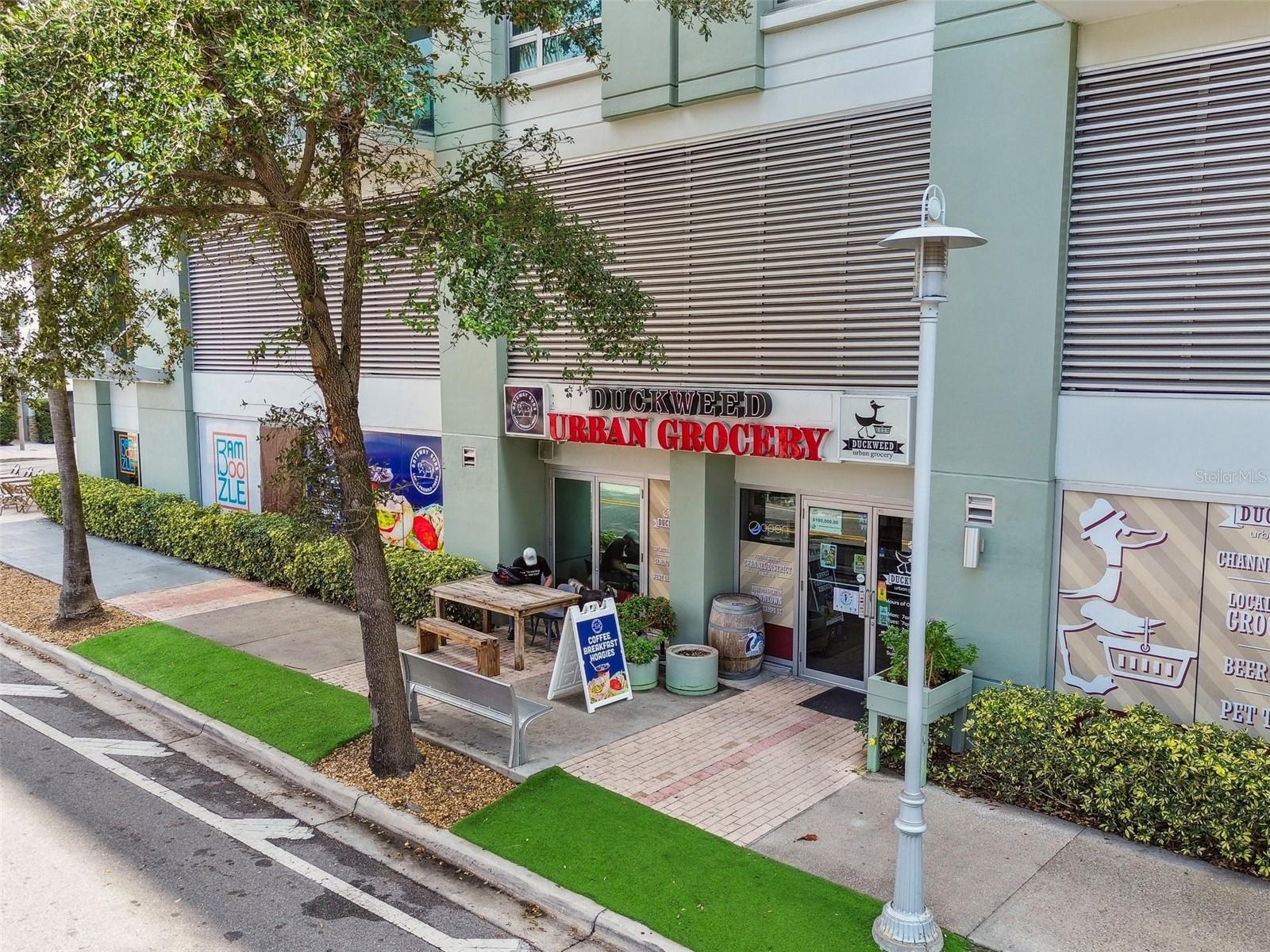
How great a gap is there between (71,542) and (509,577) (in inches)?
252

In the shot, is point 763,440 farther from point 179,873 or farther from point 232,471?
point 232,471

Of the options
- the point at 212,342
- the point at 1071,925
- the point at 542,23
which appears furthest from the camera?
the point at 212,342

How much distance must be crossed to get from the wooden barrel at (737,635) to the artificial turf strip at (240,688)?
13.5ft

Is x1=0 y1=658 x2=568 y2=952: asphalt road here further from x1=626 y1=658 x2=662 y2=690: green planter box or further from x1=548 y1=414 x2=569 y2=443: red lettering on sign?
x1=548 y1=414 x2=569 y2=443: red lettering on sign

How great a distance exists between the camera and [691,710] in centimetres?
1052

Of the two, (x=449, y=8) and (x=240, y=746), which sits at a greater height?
(x=449, y=8)

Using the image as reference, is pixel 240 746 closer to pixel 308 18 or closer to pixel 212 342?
pixel 308 18

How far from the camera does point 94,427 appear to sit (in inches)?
886

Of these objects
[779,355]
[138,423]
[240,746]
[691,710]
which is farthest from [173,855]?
Result: [138,423]

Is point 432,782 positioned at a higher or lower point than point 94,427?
lower

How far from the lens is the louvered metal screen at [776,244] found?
Answer: 9.86 metres

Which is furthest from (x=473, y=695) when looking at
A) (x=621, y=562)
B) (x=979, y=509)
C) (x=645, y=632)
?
(x=979, y=509)

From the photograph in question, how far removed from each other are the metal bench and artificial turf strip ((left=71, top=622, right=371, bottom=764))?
71 cm

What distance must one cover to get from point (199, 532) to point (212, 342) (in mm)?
3909
